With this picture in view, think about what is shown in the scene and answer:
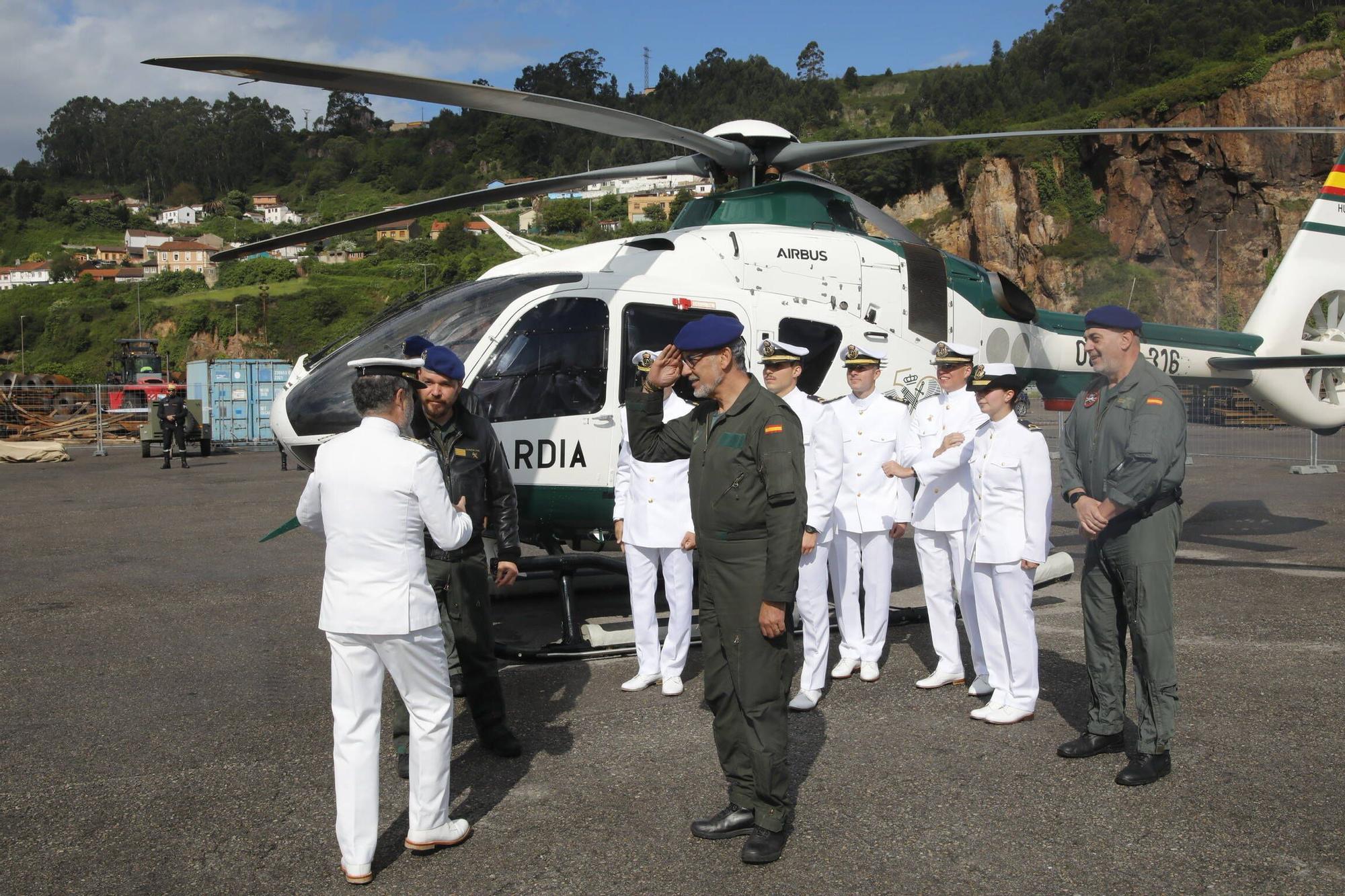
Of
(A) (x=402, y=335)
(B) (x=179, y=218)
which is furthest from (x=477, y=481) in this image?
(B) (x=179, y=218)

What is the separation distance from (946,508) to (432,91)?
362cm

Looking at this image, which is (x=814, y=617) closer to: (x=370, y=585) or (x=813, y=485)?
(x=813, y=485)

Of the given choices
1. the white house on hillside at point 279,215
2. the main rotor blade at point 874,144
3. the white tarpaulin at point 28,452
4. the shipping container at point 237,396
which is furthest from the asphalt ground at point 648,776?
the white house on hillside at point 279,215

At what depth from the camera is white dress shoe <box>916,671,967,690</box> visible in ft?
18.3

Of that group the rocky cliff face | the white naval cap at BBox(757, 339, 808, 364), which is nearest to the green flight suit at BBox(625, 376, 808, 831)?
the white naval cap at BBox(757, 339, 808, 364)

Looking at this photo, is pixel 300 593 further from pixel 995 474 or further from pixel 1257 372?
pixel 1257 372

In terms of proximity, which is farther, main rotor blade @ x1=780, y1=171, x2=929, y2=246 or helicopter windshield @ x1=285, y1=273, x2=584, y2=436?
main rotor blade @ x1=780, y1=171, x2=929, y2=246

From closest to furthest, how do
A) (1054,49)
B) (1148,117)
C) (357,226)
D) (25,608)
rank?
(357,226), (25,608), (1148,117), (1054,49)

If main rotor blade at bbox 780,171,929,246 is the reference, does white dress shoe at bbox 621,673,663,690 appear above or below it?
below

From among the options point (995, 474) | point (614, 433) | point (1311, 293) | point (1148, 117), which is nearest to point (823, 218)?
point (614, 433)

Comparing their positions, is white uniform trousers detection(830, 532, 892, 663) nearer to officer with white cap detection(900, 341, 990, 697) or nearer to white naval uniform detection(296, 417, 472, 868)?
officer with white cap detection(900, 341, 990, 697)

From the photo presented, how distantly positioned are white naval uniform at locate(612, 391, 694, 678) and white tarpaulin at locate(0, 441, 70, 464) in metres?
21.0

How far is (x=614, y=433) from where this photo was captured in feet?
21.6

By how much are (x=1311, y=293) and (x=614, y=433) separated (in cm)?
831
